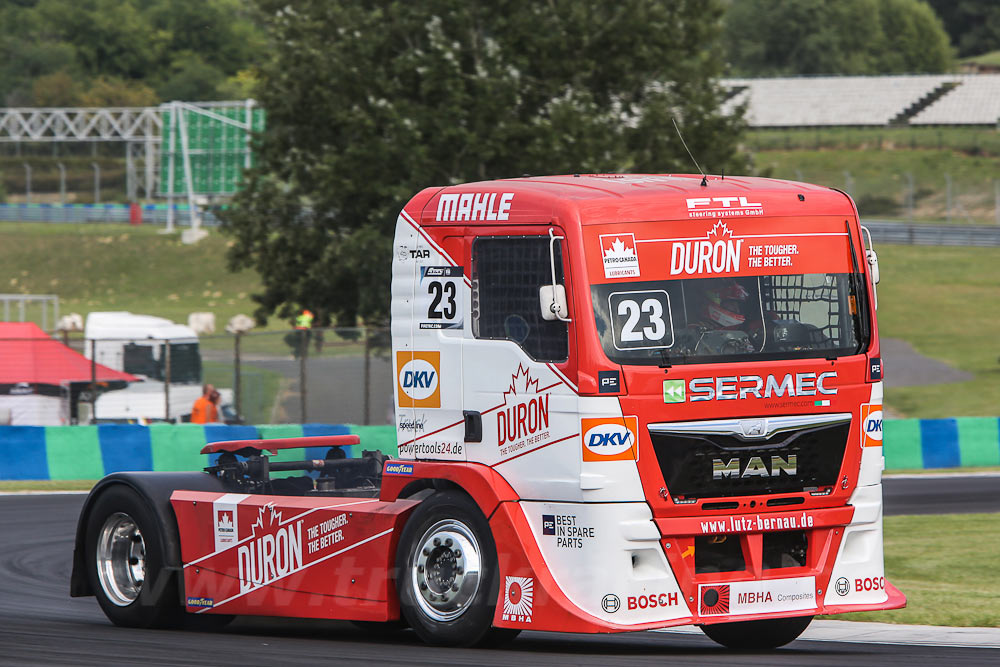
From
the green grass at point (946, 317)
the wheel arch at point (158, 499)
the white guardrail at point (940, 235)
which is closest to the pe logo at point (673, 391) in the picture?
the wheel arch at point (158, 499)

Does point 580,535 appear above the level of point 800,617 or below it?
above

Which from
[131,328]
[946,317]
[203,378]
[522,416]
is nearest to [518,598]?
[522,416]

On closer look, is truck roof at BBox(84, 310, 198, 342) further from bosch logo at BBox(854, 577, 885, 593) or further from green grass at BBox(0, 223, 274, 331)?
green grass at BBox(0, 223, 274, 331)

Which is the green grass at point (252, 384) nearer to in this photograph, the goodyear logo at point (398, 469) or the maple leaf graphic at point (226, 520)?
the maple leaf graphic at point (226, 520)

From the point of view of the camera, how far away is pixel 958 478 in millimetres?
24594

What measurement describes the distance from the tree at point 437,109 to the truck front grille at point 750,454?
1903 cm

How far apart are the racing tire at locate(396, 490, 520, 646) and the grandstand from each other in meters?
85.7

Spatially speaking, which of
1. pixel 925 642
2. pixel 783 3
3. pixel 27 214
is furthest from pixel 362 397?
pixel 783 3

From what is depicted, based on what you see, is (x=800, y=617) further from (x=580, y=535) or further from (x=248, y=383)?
(x=248, y=383)

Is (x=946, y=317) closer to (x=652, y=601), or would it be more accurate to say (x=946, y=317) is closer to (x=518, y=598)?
(x=652, y=601)

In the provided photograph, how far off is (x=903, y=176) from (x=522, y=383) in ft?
230

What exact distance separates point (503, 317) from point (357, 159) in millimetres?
19743

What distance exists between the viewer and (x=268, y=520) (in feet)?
32.8

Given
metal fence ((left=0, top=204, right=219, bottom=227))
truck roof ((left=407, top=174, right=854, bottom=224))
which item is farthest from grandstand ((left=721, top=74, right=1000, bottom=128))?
truck roof ((left=407, top=174, right=854, bottom=224))
